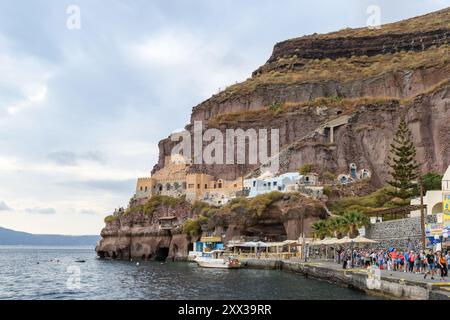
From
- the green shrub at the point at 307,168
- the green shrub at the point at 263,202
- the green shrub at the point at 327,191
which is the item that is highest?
the green shrub at the point at 307,168

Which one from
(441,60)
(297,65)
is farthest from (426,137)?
(297,65)

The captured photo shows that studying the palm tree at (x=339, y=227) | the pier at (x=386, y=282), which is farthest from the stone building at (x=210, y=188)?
the pier at (x=386, y=282)

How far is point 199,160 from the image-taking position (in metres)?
125

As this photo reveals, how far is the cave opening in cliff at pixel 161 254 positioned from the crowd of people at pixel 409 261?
56441mm

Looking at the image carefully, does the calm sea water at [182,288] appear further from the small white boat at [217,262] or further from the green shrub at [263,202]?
the green shrub at [263,202]

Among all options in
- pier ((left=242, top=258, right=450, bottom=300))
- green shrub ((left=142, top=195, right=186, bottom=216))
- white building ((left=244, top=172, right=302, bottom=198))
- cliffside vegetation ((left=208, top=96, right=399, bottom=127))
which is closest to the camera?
pier ((left=242, top=258, right=450, bottom=300))

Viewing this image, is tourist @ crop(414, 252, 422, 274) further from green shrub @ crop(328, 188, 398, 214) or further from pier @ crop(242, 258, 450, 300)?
green shrub @ crop(328, 188, 398, 214)

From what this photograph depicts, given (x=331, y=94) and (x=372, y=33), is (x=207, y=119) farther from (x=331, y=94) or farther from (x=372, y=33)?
(x=372, y=33)

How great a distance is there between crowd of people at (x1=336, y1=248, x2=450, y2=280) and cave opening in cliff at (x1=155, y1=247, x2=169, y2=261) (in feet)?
185

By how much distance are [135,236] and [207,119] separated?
4216 centimetres

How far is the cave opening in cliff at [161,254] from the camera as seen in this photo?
103000mm

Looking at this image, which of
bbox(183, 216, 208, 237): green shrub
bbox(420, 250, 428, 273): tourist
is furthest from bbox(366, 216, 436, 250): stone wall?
bbox(183, 216, 208, 237): green shrub

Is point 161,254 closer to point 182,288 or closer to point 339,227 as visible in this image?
point 339,227

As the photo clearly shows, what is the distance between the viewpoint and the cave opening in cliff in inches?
4055
